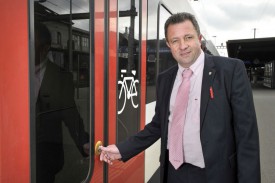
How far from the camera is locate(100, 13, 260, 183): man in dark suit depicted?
5.89ft

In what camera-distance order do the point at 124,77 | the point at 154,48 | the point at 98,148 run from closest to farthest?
the point at 98,148 < the point at 124,77 < the point at 154,48

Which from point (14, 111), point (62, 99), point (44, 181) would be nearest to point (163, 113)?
point (62, 99)

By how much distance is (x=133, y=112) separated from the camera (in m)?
2.64

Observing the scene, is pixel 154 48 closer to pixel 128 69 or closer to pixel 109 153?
pixel 128 69

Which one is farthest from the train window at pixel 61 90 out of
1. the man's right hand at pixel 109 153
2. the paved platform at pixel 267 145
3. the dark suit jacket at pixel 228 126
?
the paved platform at pixel 267 145

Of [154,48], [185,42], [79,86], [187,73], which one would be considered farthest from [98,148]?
[154,48]

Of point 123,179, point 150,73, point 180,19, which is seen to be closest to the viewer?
point 180,19

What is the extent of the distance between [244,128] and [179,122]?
0.36 meters

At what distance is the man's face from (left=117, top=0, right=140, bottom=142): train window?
529 millimetres

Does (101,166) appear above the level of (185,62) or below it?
below

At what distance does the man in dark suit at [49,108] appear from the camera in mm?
1484

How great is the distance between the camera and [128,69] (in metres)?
2.50

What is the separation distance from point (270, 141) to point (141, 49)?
551cm

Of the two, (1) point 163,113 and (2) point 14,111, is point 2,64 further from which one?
(1) point 163,113
